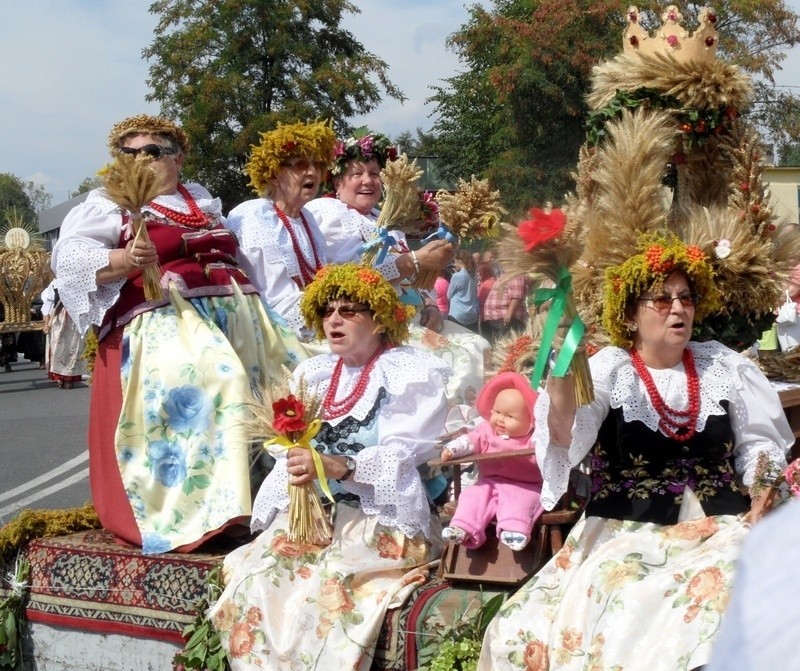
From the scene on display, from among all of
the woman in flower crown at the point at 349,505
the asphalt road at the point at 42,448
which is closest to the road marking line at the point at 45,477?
the asphalt road at the point at 42,448

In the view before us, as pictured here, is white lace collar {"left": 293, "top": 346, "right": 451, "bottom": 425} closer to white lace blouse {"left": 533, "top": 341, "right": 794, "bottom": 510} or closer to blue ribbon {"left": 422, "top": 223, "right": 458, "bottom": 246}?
white lace blouse {"left": 533, "top": 341, "right": 794, "bottom": 510}

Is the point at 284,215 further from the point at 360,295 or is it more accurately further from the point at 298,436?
the point at 298,436

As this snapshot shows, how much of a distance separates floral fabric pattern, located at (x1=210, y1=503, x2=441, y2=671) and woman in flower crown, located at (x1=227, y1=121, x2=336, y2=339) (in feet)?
5.06

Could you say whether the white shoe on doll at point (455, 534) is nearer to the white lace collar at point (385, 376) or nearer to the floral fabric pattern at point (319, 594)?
the floral fabric pattern at point (319, 594)

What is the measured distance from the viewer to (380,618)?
3660 mm

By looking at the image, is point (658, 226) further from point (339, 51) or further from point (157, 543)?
point (339, 51)

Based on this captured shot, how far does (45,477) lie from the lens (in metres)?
9.18

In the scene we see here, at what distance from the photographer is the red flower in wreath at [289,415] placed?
379 centimetres

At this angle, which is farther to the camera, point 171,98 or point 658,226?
point 171,98

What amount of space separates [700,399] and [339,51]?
54.2ft

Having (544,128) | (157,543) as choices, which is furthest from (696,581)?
(544,128)

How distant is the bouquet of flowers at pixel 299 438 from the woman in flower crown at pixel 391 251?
4.67 ft

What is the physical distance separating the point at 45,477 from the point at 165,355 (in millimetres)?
4763

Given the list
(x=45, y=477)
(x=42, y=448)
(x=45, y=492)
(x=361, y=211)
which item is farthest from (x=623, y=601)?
(x=42, y=448)
